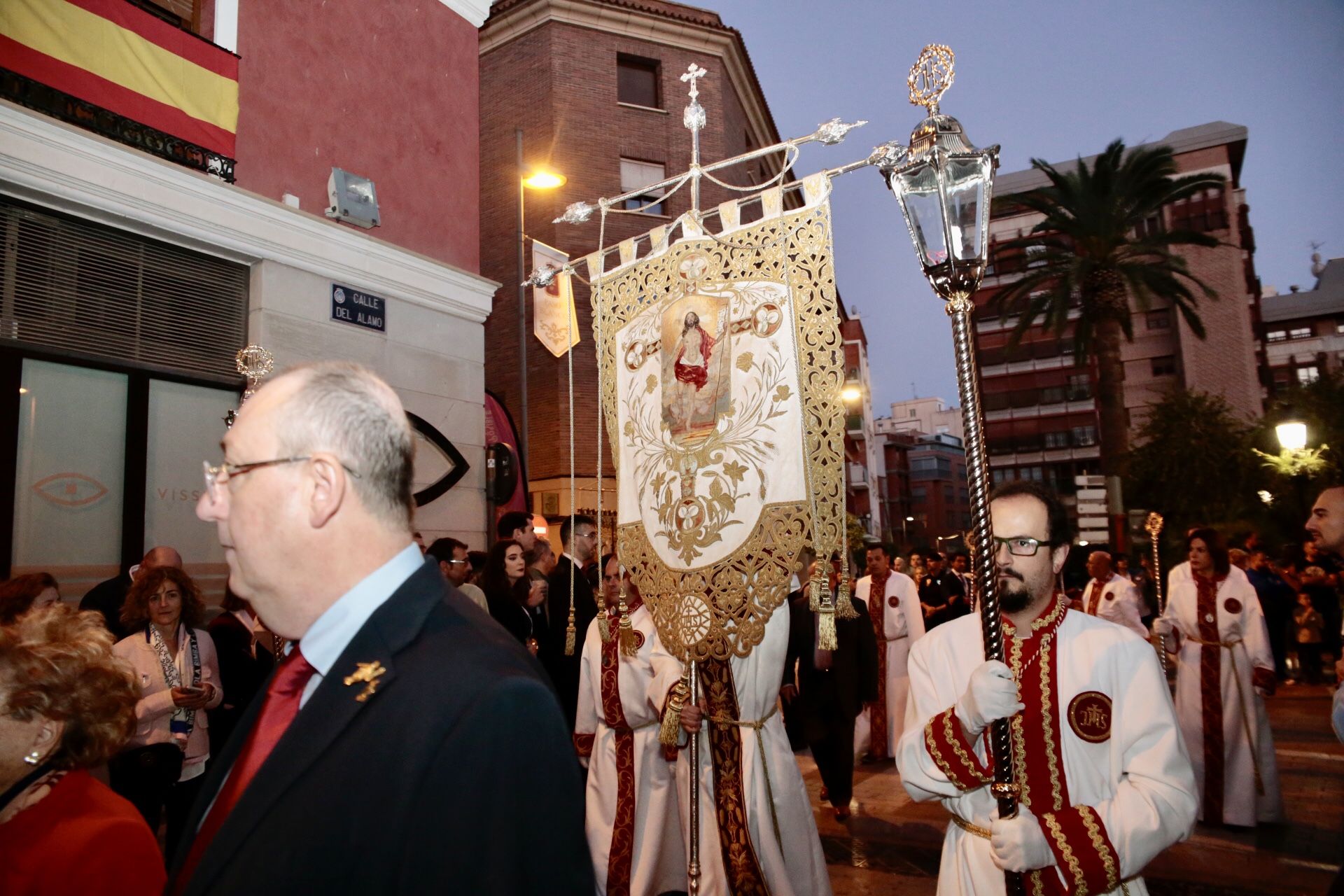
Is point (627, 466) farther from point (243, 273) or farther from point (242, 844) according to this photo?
point (243, 273)

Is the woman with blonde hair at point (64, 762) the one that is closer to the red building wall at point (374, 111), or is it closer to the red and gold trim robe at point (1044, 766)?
the red and gold trim robe at point (1044, 766)

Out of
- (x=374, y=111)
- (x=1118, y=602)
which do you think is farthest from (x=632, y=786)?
(x=374, y=111)

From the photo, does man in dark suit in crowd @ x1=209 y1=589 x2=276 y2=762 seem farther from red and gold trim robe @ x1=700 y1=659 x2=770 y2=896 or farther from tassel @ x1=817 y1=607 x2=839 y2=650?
tassel @ x1=817 y1=607 x2=839 y2=650

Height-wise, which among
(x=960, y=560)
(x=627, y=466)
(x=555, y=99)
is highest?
(x=555, y=99)

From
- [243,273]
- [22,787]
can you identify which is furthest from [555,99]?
[22,787]

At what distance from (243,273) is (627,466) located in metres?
5.20

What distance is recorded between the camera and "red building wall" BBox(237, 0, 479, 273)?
790 centimetres

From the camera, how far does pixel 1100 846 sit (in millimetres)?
2264

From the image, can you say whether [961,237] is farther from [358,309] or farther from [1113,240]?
[1113,240]

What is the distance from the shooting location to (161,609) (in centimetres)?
450

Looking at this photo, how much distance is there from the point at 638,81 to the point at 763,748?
63.7ft

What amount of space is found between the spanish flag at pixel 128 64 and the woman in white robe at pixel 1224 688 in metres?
8.98

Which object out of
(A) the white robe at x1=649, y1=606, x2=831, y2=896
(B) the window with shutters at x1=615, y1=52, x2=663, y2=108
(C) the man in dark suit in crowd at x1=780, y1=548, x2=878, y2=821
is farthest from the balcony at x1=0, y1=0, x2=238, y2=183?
(B) the window with shutters at x1=615, y1=52, x2=663, y2=108

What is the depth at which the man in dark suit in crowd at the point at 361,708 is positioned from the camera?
1.23 m
